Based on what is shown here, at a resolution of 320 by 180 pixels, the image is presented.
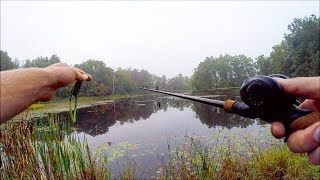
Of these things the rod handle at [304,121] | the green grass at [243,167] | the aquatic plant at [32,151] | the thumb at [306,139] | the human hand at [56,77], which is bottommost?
the green grass at [243,167]

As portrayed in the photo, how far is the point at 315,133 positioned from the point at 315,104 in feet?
1.19

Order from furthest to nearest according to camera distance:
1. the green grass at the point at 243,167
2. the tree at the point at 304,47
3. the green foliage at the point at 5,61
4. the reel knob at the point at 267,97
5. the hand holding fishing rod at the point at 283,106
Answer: the green foliage at the point at 5,61, the tree at the point at 304,47, the green grass at the point at 243,167, the reel knob at the point at 267,97, the hand holding fishing rod at the point at 283,106

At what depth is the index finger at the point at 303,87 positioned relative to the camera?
142 cm

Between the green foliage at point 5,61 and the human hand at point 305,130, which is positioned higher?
the green foliage at point 5,61

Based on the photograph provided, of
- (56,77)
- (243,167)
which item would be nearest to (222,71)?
(243,167)

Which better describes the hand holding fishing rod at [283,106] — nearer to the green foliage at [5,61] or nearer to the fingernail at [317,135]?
the fingernail at [317,135]

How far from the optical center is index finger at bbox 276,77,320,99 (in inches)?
55.9

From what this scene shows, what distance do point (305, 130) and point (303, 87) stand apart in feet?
0.72

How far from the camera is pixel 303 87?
1.46 m

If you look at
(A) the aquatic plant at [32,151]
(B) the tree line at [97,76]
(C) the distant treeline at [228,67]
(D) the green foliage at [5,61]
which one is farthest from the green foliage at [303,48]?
(D) the green foliage at [5,61]

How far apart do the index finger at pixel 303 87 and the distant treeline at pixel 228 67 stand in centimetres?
584

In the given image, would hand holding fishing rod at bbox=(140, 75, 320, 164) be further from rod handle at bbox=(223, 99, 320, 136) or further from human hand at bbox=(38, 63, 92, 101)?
human hand at bbox=(38, 63, 92, 101)

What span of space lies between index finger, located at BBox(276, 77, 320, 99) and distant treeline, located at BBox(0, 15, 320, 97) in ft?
19.1

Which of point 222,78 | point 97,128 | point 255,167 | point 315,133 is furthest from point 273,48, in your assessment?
point 315,133
